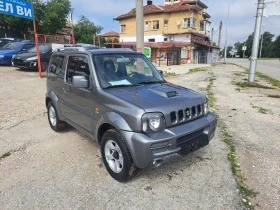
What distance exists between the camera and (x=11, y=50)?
54.0 ft

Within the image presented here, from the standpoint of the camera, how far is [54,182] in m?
3.53

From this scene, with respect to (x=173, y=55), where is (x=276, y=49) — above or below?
above

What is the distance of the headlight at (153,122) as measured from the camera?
3.05 m

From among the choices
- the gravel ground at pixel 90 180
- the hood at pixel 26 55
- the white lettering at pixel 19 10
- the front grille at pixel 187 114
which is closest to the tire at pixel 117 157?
the gravel ground at pixel 90 180

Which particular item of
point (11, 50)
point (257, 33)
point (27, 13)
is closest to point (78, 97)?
point (27, 13)

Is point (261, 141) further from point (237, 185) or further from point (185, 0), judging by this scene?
point (185, 0)

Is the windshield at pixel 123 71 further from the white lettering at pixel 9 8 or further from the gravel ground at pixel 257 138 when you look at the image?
the white lettering at pixel 9 8

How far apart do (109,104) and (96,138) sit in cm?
70

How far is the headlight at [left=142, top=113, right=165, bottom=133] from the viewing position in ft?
10.0

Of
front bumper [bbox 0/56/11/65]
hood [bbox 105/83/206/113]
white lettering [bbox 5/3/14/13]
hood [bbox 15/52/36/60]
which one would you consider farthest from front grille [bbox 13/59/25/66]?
hood [bbox 105/83/206/113]

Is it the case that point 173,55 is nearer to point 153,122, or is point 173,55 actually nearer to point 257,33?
point 257,33

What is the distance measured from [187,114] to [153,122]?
59cm

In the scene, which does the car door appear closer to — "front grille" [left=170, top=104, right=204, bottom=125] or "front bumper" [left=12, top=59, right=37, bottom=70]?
"front grille" [left=170, top=104, right=204, bottom=125]

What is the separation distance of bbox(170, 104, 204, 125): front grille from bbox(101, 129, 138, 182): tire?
0.73m
